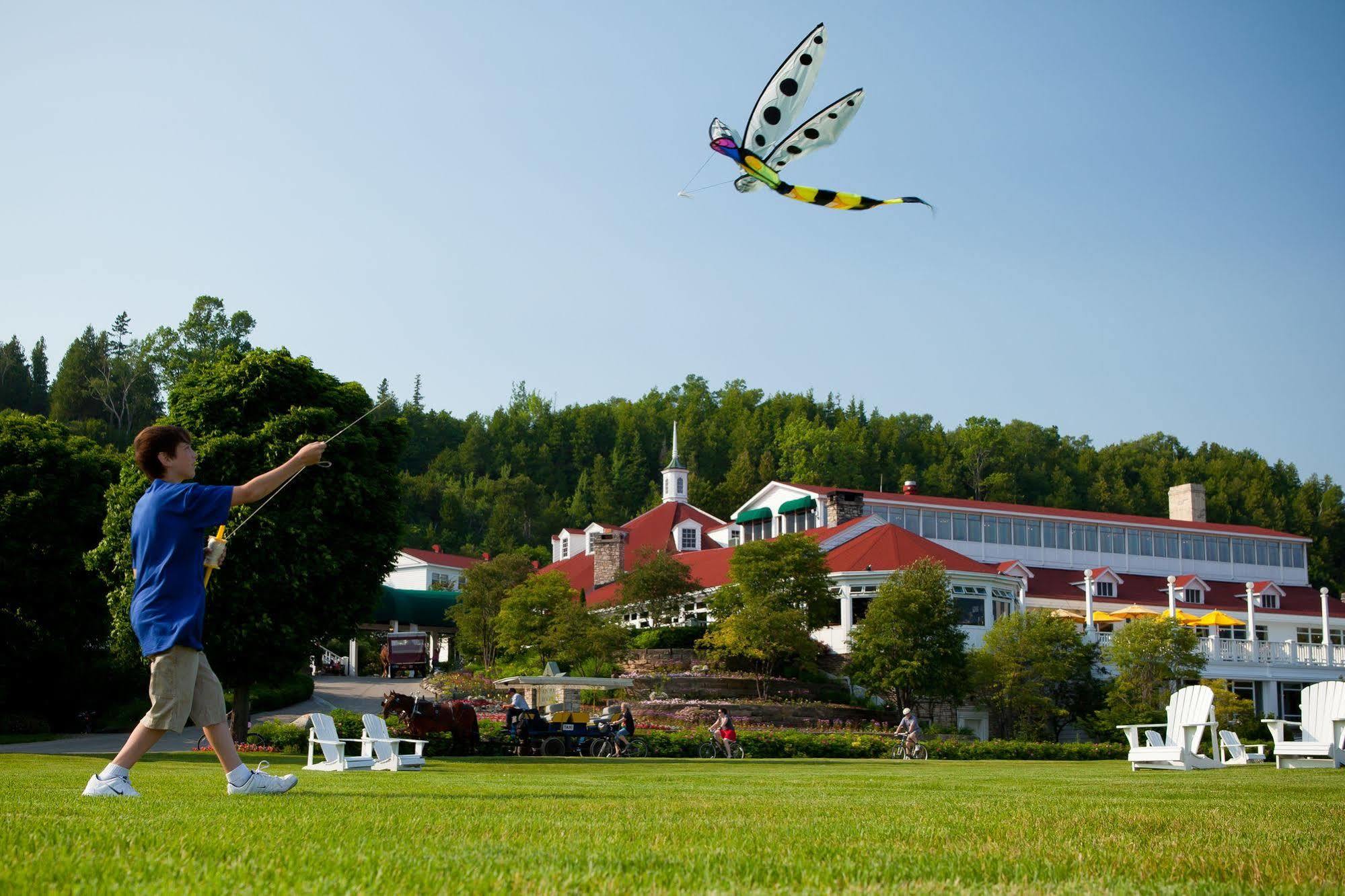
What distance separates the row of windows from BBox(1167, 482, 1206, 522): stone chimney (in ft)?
24.0

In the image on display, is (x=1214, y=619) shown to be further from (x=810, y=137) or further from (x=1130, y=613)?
(x=810, y=137)

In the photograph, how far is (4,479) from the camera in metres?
31.9

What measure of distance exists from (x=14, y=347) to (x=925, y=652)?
268 feet

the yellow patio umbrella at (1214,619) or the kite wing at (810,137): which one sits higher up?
the kite wing at (810,137)

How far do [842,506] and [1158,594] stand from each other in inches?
688

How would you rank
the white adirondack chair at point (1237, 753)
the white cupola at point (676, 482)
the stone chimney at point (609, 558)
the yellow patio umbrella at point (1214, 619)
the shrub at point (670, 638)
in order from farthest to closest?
the white cupola at point (676, 482) → the stone chimney at point (609, 558) → the yellow patio umbrella at point (1214, 619) → the shrub at point (670, 638) → the white adirondack chair at point (1237, 753)

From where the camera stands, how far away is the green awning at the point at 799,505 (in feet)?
199

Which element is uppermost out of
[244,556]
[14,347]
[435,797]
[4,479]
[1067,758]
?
[14,347]

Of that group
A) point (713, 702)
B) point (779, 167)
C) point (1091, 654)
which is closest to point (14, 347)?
point (713, 702)

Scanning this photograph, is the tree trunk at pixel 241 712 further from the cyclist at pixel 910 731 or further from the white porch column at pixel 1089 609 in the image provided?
the white porch column at pixel 1089 609

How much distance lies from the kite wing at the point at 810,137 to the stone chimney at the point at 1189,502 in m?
74.8

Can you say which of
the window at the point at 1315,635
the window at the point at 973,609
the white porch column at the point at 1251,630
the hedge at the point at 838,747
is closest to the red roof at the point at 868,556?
the window at the point at 973,609

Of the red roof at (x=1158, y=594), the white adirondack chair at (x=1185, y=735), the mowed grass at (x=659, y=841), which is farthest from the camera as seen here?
the red roof at (x=1158, y=594)

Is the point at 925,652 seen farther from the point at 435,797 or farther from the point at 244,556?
the point at 435,797
